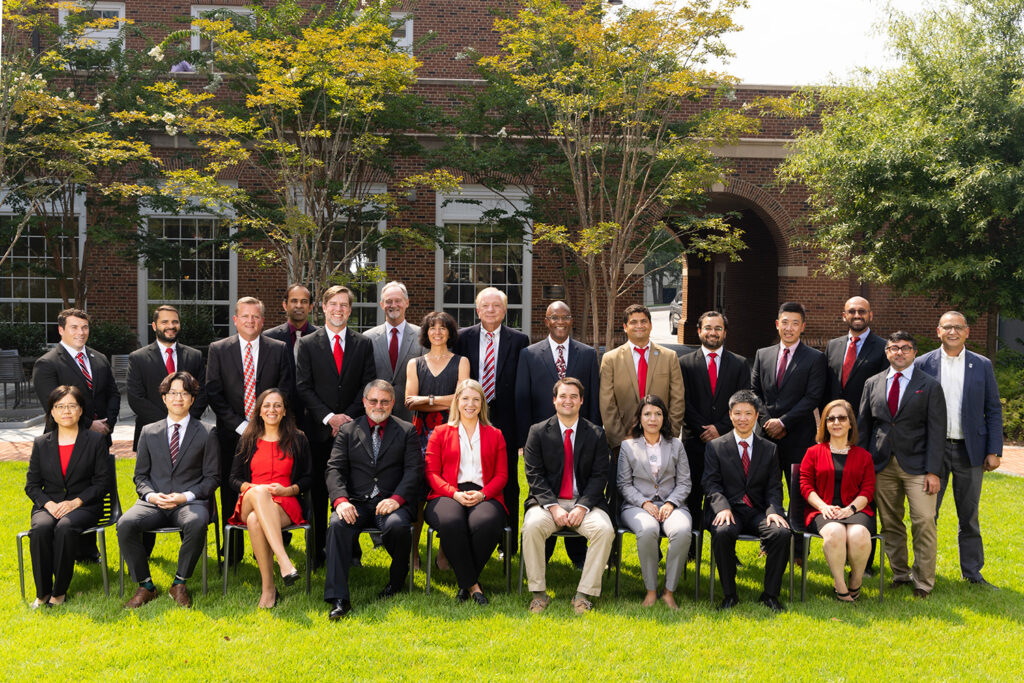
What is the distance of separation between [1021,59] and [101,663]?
13.9 meters

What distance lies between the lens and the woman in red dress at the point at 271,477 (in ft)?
17.2

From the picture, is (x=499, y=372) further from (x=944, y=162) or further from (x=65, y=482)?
(x=944, y=162)

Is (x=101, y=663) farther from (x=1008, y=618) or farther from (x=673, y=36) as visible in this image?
(x=673, y=36)

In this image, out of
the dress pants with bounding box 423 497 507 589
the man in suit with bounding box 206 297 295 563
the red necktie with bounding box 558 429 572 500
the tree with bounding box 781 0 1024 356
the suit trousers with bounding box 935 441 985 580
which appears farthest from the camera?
the tree with bounding box 781 0 1024 356

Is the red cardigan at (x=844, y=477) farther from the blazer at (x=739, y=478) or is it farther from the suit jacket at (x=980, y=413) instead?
the suit jacket at (x=980, y=413)

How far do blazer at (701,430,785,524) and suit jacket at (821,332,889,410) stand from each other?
0.96 meters

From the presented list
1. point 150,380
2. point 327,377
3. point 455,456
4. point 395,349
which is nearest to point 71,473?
point 150,380

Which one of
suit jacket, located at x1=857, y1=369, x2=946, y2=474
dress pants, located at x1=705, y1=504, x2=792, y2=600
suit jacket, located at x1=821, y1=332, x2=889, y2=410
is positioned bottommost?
dress pants, located at x1=705, y1=504, x2=792, y2=600

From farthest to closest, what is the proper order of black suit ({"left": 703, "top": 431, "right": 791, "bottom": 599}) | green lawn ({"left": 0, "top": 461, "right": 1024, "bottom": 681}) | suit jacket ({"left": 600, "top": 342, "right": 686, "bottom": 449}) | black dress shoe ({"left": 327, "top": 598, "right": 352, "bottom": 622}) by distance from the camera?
suit jacket ({"left": 600, "top": 342, "right": 686, "bottom": 449}) → black suit ({"left": 703, "top": 431, "right": 791, "bottom": 599}) → black dress shoe ({"left": 327, "top": 598, "right": 352, "bottom": 622}) → green lawn ({"left": 0, "top": 461, "right": 1024, "bottom": 681})

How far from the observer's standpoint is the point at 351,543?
533 centimetres

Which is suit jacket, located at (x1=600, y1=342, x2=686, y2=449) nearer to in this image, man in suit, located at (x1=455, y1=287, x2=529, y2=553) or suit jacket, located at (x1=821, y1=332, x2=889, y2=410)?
man in suit, located at (x1=455, y1=287, x2=529, y2=553)

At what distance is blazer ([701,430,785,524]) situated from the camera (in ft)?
18.2

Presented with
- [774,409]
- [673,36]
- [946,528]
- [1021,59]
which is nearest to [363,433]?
[774,409]

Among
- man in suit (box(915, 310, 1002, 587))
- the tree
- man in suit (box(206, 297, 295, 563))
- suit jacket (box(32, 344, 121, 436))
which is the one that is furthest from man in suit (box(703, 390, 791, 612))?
the tree
